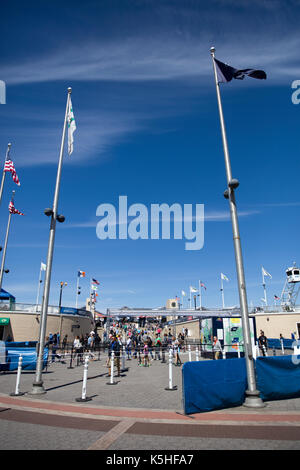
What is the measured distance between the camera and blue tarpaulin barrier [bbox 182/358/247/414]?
7801mm

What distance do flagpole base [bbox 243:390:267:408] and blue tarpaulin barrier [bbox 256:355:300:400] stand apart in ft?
2.18

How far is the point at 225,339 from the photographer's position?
21.5 meters

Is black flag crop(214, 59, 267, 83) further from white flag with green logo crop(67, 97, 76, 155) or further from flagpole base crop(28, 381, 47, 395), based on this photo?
flagpole base crop(28, 381, 47, 395)

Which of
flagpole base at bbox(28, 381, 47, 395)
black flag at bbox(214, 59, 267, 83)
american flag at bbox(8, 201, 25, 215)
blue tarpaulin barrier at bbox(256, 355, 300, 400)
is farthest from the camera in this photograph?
american flag at bbox(8, 201, 25, 215)

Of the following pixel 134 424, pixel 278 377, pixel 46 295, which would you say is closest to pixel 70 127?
pixel 46 295

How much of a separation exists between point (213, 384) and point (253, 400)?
4.33ft

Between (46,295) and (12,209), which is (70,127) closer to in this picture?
(46,295)

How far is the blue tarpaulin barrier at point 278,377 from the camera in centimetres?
912

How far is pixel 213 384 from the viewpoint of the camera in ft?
26.8

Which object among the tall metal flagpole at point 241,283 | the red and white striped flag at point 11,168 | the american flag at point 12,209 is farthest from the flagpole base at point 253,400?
the american flag at point 12,209

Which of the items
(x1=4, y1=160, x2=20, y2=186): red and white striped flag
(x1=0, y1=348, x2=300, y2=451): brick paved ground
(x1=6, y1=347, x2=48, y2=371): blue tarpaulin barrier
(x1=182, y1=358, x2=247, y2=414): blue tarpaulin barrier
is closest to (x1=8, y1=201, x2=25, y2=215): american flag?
(x1=4, y1=160, x2=20, y2=186): red and white striped flag

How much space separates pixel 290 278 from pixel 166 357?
92.0ft

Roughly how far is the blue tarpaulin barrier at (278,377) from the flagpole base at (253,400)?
0.66m
